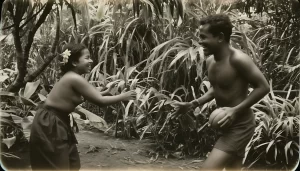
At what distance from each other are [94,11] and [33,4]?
26 centimetres

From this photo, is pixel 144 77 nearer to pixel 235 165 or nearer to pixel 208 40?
pixel 208 40

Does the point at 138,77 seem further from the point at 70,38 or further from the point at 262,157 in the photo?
the point at 262,157

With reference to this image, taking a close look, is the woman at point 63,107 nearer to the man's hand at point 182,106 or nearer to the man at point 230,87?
the man's hand at point 182,106

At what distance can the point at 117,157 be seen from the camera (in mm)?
1633

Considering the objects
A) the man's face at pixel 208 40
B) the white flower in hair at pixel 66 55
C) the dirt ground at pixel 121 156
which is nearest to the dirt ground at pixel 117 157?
the dirt ground at pixel 121 156

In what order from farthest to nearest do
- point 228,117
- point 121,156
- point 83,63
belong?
point 121,156 < point 83,63 < point 228,117

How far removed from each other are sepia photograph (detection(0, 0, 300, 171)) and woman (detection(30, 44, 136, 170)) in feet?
0.14

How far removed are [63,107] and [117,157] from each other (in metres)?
0.32

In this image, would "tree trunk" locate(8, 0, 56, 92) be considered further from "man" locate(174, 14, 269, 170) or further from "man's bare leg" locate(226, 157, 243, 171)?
"man's bare leg" locate(226, 157, 243, 171)

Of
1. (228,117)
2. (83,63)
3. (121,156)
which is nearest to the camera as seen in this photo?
(228,117)

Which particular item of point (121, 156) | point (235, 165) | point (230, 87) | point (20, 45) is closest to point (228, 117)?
point (230, 87)

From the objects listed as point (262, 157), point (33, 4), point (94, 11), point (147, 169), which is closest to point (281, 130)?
point (262, 157)

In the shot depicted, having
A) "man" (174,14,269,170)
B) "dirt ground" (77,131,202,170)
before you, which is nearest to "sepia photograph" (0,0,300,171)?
"dirt ground" (77,131,202,170)

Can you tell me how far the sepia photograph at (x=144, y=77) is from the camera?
162 centimetres
